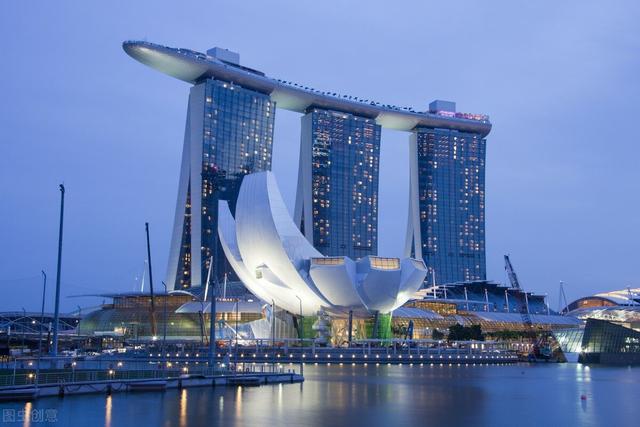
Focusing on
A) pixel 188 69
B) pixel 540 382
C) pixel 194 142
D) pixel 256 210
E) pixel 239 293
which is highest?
pixel 188 69

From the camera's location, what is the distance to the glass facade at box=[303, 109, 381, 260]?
144 m

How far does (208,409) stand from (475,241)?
134 meters

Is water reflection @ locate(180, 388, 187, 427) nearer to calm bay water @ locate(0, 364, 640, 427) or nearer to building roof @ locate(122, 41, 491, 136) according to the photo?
calm bay water @ locate(0, 364, 640, 427)

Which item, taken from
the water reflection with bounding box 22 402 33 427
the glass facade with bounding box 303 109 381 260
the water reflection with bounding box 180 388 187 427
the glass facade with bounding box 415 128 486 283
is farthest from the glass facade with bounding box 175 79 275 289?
the water reflection with bounding box 22 402 33 427

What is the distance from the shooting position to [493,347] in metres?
96.1

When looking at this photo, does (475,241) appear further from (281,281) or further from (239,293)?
(281,281)

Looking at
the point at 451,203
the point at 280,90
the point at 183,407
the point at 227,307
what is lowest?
the point at 183,407

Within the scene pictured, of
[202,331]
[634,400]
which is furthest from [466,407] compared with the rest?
[202,331]

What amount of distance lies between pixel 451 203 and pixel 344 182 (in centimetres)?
2385

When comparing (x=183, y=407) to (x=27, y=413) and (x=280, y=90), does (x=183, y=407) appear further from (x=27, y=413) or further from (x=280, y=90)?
(x=280, y=90)

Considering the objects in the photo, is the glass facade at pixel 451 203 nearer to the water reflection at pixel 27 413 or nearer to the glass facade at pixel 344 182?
the glass facade at pixel 344 182

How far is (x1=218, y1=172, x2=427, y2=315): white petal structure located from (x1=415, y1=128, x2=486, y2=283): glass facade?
2700 inches

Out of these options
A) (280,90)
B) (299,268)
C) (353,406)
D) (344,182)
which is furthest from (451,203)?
(353,406)

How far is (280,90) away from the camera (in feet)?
452
